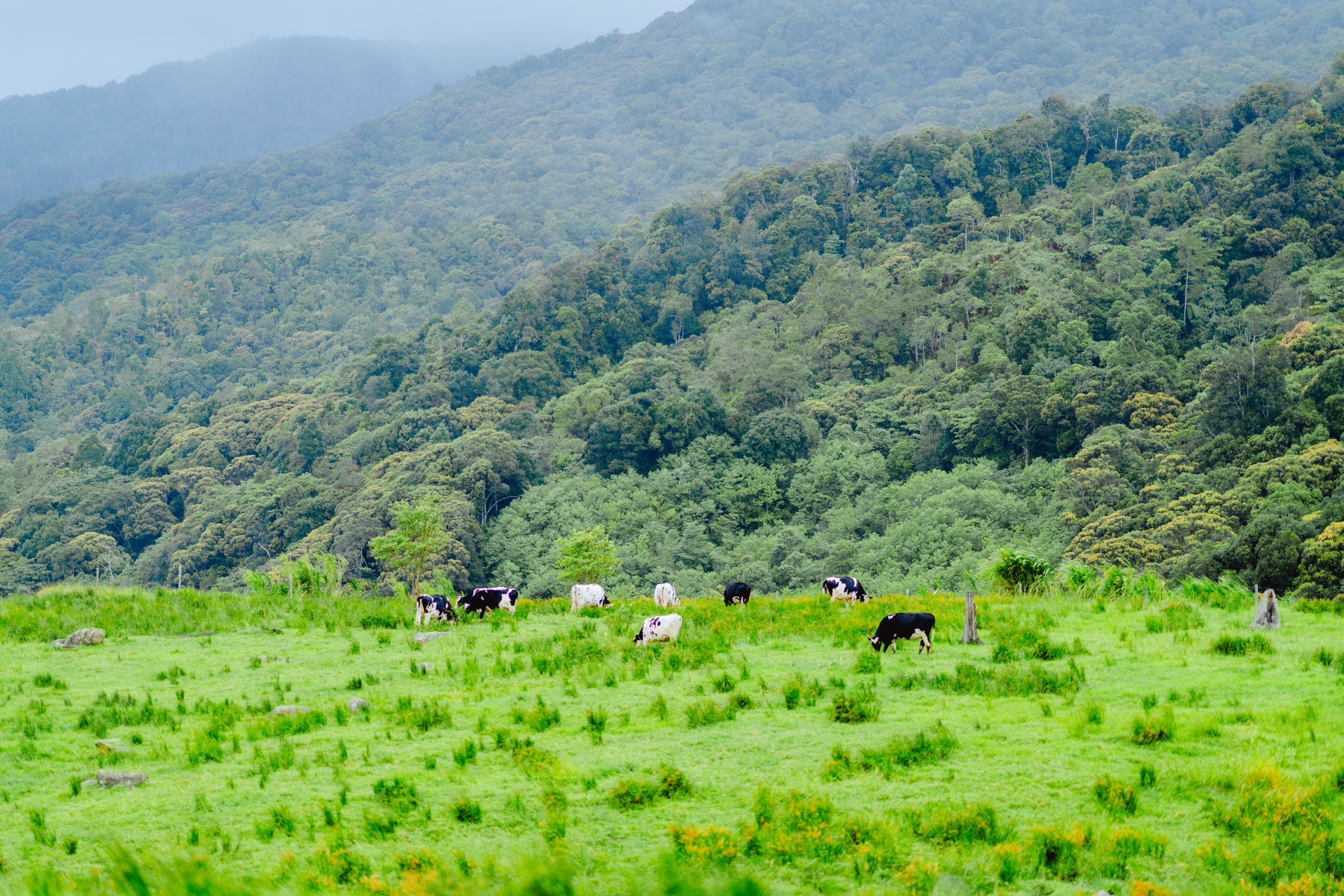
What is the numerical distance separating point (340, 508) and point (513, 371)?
25318mm

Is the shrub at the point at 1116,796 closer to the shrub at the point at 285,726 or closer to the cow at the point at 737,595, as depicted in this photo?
the shrub at the point at 285,726

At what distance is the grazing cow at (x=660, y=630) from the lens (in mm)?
15406

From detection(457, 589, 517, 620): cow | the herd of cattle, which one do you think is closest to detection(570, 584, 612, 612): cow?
the herd of cattle

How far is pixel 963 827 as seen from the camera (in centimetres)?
775

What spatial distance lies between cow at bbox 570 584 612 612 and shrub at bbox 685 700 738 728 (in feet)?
28.0

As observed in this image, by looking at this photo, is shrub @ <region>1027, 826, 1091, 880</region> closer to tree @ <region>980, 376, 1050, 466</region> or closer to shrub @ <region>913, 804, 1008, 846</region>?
shrub @ <region>913, 804, 1008, 846</region>

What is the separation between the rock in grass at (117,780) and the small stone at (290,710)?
214 cm

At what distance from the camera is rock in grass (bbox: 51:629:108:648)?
54.6 ft

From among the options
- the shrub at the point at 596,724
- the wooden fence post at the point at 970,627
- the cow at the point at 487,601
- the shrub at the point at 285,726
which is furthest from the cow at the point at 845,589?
the shrub at the point at 285,726

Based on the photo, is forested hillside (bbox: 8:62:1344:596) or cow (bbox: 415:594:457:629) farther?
forested hillside (bbox: 8:62:1344:596)

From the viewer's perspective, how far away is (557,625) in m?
17.7

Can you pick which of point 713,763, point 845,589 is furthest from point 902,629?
point 845,589

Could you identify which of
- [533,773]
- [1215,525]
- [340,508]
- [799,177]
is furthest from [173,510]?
[533,773]

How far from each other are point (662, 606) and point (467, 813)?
10444mm
